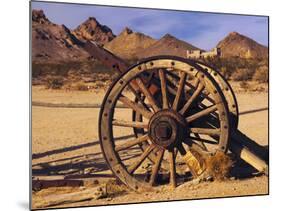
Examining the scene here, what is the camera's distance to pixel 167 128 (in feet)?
30.6

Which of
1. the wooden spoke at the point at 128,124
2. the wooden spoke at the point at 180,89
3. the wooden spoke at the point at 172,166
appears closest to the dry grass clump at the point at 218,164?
the wooden spoke at the point at 172,166

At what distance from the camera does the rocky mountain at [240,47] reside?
10539mm

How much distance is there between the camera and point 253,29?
10.7 m

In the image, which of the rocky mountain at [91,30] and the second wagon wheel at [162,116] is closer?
the second wagon wheel at [162,116]

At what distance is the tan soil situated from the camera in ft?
31.1

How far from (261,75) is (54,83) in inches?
137

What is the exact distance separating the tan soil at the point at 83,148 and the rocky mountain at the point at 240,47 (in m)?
0.65

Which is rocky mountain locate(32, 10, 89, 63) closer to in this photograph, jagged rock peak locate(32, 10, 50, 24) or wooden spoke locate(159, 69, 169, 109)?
jagged rock peak locate(32, 10, 50, 24)

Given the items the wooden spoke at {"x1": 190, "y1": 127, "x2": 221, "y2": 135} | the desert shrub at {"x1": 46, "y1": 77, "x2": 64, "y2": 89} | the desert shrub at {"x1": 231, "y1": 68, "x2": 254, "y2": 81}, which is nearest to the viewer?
the wooden spoke at {"x1": 190, "y1": 127, "x2": 221, "y2": 135}

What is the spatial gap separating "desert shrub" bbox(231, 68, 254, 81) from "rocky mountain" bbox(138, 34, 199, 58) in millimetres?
1156

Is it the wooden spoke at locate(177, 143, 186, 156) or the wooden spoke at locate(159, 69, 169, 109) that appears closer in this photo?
the wooden spoke at locate(159, 69, 169, 109)

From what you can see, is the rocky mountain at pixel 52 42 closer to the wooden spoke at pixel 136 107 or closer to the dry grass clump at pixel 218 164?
the wooden spoke at pixel 136 107

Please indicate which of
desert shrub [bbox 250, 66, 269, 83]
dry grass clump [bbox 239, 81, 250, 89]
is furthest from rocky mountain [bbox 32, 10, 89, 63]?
desert shrub [bbox 250, 66, 269, 83]

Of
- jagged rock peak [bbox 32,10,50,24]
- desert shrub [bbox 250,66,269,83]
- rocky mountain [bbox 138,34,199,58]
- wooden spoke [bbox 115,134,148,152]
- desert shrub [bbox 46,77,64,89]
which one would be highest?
jagged rock peak [bbox 32,10,50,24]
